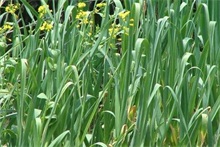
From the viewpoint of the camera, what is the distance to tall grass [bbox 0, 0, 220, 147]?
2.54 m

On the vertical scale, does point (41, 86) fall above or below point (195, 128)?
above

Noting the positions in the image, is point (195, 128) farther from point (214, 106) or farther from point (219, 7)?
point (219, 7)

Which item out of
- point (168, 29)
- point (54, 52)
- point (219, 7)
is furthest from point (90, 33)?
point (219, 7)

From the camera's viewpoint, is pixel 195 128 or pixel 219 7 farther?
pixel 219 7

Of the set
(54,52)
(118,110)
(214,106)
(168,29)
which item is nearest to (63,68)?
(54,52)

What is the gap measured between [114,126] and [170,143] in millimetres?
278

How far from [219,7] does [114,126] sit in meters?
0.80

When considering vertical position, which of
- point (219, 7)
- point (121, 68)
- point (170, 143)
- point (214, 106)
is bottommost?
point (170, 143)

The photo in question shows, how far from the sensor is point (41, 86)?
2846 millimetres

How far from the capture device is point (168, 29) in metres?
2.72

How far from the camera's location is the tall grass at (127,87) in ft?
8.34

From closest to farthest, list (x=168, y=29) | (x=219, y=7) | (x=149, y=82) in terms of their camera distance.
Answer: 1. (x=149, y=82)
2. (x=168, y=29)
3. (x=219, y=7)

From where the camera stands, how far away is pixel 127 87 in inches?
102

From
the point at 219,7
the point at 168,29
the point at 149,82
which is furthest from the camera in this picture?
the point at 219,7
